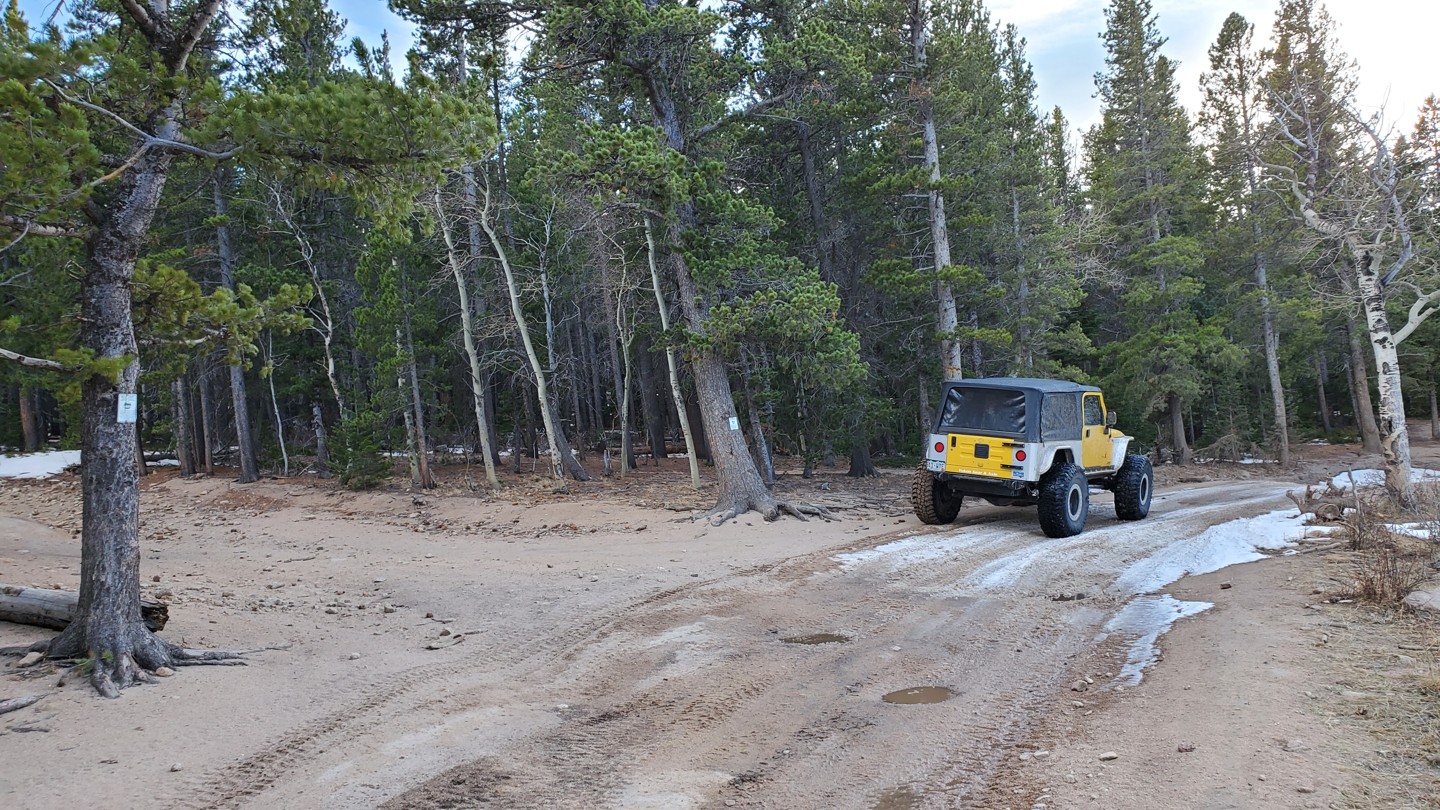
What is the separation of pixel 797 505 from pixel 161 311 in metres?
11.4

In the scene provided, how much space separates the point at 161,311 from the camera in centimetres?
725

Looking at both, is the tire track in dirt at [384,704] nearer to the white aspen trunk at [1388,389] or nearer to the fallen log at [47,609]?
the fallen log at [47,609]

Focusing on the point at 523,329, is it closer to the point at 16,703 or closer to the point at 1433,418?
the point at 16,703

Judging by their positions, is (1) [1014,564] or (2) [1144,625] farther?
(1) [1014,564]

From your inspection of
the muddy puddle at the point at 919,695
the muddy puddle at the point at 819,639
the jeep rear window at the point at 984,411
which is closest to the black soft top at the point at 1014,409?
the jeep rear window at the point at 984,411

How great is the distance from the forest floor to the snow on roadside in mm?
24705

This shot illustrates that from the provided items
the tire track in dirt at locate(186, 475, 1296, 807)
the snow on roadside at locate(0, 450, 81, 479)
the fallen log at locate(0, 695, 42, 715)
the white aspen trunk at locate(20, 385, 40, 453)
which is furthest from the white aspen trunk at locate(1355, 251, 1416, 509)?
the white aspen trunk at locate(20, 385, 40, 453)

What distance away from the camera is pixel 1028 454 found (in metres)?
12.6

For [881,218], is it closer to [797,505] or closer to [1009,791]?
[797,505]

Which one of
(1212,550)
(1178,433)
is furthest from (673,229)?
(1178,433)

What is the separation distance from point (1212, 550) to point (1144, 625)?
174 inches

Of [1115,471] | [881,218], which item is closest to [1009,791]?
[1115,471]

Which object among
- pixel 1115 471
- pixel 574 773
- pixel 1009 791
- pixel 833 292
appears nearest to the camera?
pixel 1009 791

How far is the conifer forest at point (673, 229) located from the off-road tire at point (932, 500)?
314cm
